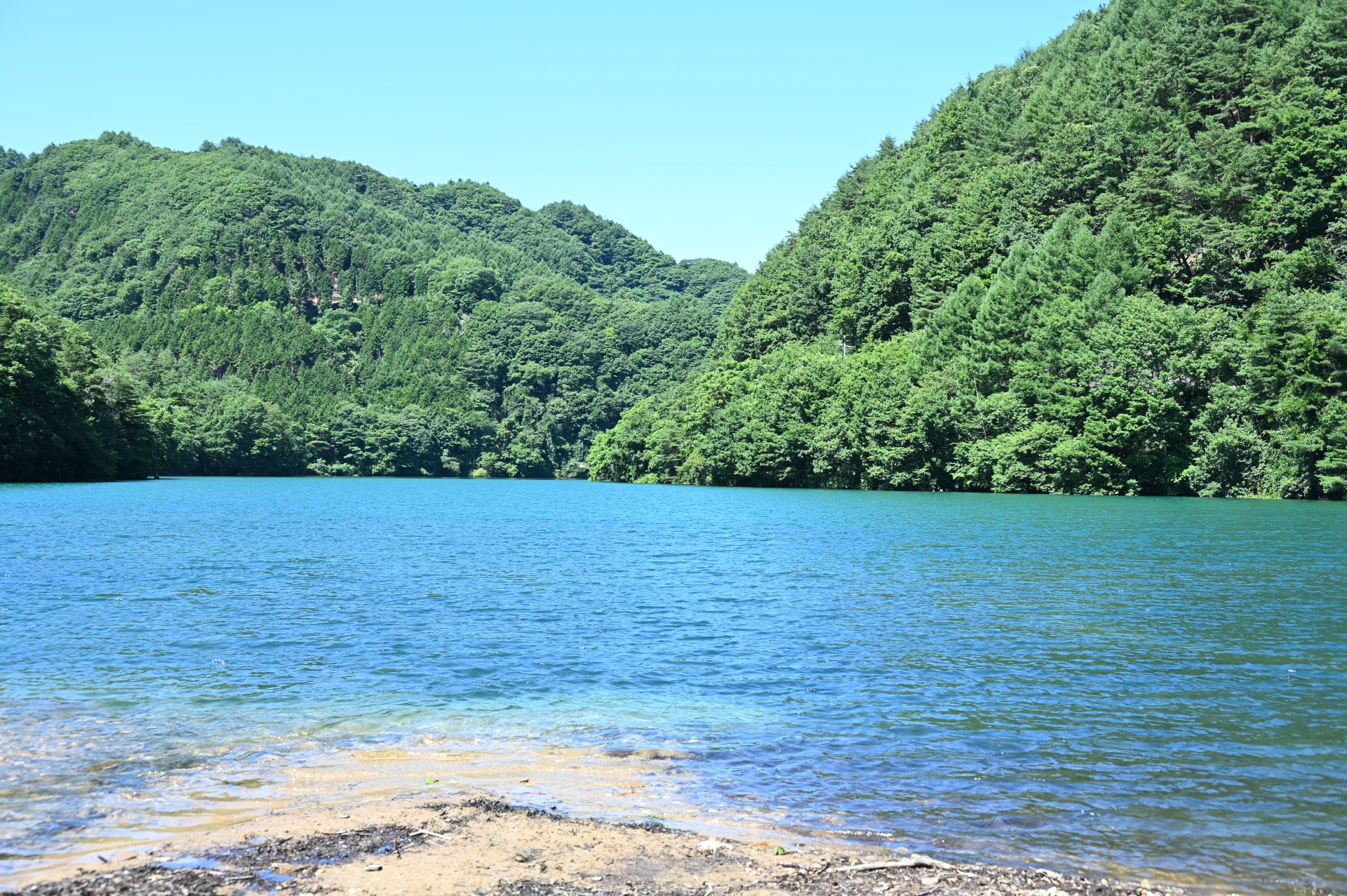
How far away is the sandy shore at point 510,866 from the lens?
931 cm

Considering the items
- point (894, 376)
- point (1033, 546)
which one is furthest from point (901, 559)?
point (894, 376)

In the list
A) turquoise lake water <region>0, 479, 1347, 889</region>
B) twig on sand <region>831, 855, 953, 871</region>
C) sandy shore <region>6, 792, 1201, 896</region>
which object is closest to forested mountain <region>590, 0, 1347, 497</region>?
turquoise lake water <region>0, 479, 1347, 889</region>

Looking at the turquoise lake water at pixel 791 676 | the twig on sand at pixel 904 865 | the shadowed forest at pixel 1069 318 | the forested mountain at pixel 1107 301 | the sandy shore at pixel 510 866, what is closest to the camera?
the sandy shore at pixel 510 866

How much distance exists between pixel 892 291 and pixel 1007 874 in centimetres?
12672

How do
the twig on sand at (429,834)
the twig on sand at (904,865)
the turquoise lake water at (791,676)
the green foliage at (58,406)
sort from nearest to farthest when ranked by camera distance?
the twig on sand at (904,865) < the twig on sand at (429,834) < the turquoise lake water at (791,676) < the green foliage at (58,406)

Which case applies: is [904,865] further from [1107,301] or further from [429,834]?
[1107,301]

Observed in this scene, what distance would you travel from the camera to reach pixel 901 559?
41.0m

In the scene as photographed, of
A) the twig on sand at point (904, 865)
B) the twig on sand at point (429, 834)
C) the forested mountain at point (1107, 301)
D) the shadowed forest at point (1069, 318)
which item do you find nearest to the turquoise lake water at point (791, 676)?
the twig on sand at point (904, 865)

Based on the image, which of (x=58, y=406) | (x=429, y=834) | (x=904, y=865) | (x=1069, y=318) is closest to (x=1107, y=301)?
(x=1069, y=318)

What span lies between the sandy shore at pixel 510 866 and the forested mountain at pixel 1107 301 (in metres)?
75.5

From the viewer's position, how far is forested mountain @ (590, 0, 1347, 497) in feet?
266

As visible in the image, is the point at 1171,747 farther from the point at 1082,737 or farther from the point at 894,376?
the point at 894,376

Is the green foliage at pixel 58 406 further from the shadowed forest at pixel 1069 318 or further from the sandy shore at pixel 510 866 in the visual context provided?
the sandy shore at pixel 510 866

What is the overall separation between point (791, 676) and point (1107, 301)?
8082cm
